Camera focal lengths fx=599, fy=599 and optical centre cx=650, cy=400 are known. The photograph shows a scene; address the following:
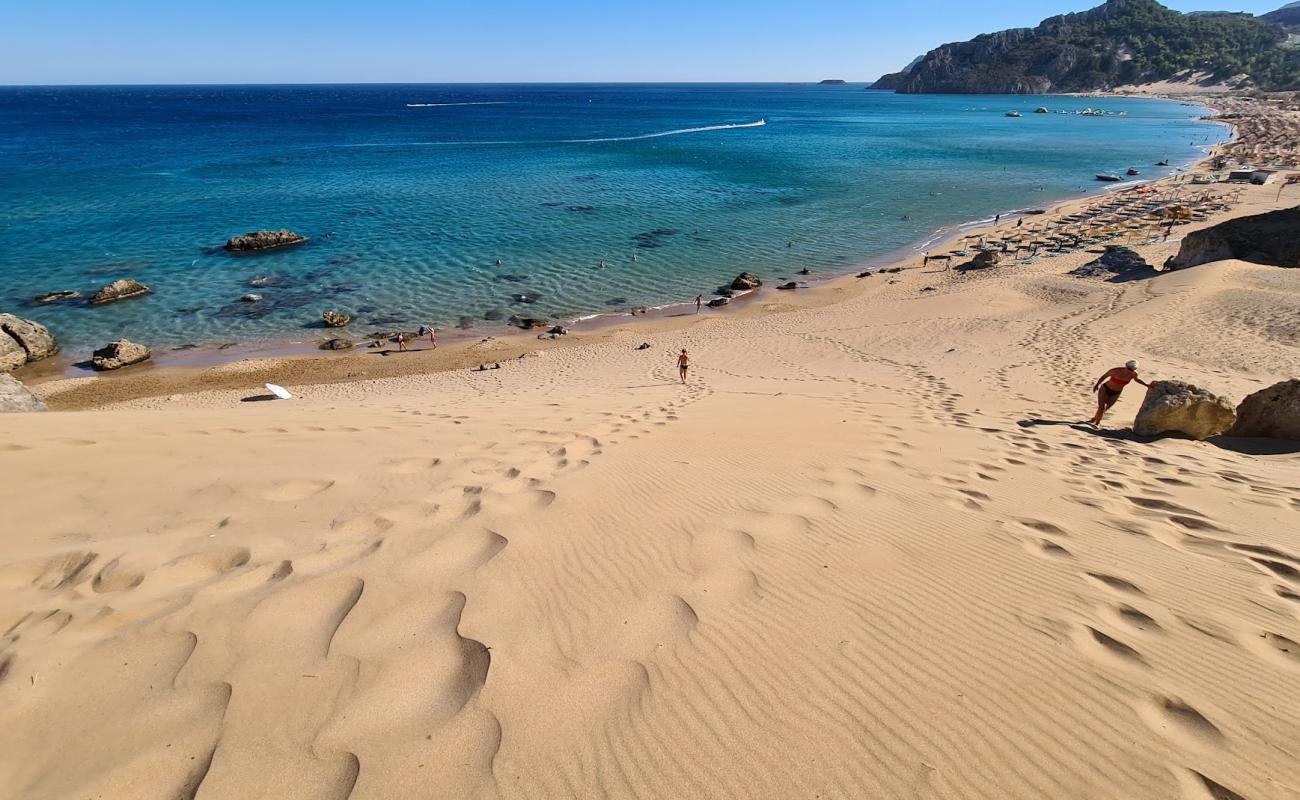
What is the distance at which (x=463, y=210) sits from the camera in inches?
1614

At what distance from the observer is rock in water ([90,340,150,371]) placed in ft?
Answer: 64.2

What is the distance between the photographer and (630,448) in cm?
756

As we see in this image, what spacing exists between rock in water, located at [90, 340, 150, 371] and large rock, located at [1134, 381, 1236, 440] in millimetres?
27045

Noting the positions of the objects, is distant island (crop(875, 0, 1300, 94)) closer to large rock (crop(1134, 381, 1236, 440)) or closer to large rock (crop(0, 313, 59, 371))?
large rock (crop(1134, 381, 1236, 440))

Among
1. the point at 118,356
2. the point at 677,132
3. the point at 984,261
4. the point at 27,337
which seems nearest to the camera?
the point at 118,356

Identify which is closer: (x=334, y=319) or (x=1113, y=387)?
(x=1113, y=387)

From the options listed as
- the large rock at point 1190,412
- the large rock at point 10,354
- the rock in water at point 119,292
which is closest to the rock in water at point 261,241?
the rock in water at point 119,292

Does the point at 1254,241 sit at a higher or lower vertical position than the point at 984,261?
higher

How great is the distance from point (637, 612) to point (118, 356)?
2384 cm

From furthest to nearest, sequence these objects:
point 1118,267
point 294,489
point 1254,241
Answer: point 1118,267, point 1254,241, point 294,489

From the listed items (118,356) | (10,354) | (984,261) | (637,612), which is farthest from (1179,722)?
(984,261)

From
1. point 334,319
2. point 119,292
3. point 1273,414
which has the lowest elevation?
point 334,319

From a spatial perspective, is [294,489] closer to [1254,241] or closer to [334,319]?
[334,319]

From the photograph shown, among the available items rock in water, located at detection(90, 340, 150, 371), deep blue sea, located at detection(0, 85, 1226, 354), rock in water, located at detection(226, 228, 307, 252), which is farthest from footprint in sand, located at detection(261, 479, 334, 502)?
rock in water, located at detection(226, 228, 307, 252)
